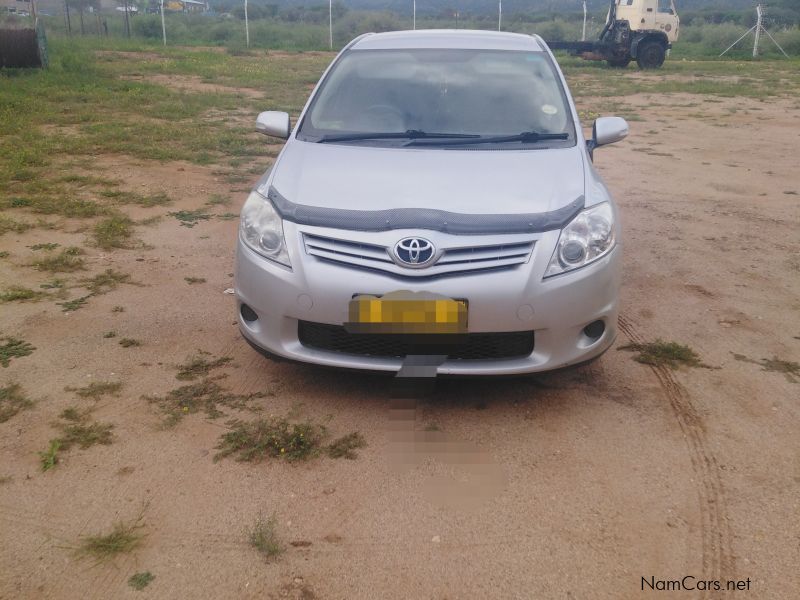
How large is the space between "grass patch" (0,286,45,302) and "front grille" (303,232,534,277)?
2.32m

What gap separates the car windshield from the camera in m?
4.22

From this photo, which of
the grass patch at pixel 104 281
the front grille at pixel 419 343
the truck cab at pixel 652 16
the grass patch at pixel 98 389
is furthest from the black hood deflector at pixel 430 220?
the truck cab at pixel 652 16

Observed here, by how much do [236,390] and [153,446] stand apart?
1.81 ft

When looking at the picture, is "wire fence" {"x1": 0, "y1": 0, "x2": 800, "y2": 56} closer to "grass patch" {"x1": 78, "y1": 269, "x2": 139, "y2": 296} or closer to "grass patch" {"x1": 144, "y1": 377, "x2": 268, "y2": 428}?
"grass patch" {"x1": 78, "y1": 269, "x2": 139, "y2": 296}

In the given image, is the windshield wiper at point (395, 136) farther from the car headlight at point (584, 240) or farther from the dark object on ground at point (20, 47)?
the dark object on ground at point (20, 47)

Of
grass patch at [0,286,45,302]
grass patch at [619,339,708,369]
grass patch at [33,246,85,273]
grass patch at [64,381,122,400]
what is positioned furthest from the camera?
grass patch at [33,246,85,273]

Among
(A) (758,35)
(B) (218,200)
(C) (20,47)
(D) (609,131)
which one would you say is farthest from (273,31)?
(D) (609,131)

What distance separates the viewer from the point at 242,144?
973 cm

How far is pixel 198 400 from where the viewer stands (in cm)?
354

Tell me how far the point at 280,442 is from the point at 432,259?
94cm

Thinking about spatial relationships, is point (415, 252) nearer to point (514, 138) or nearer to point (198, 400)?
point (198, 400)

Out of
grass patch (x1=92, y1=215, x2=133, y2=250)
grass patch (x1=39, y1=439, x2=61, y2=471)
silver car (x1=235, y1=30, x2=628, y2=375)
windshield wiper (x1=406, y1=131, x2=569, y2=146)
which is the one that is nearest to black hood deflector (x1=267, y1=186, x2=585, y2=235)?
silver car (x1=235, y1=30, x2=628, y2=375)

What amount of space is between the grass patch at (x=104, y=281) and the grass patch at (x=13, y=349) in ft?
2.53

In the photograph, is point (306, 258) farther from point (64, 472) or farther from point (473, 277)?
point (64, 472)
